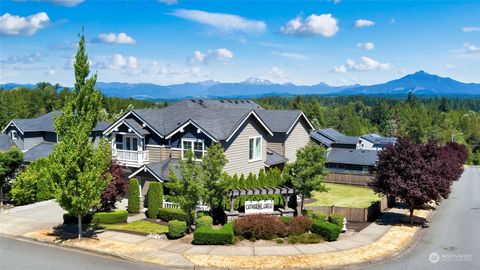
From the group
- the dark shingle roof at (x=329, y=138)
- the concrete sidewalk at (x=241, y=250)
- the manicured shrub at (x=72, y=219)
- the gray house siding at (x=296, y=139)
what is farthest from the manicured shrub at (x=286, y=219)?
the dark shingle roof at (x=329, y=138)

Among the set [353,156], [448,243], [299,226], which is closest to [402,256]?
[448,243]

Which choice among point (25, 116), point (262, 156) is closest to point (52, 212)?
point (262, 156)

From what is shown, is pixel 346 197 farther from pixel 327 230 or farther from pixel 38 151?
pixel 38 151

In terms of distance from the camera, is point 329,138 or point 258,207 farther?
point 329,138

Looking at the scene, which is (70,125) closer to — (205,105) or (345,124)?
(205,105)

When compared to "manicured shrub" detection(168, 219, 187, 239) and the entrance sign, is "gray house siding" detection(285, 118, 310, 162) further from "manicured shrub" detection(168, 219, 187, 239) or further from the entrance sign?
"manicured shrub" detection(168, 219, 187, 239)

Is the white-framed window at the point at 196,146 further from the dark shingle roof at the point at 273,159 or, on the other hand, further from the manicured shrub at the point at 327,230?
the manicured shrub at the point at 327,230
